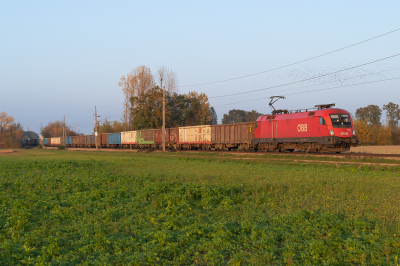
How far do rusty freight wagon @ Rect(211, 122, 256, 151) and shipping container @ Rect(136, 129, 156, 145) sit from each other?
49.4 ft

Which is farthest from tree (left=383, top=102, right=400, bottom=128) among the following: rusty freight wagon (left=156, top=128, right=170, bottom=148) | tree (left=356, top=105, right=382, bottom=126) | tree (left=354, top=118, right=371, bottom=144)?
rusty freight wagon (left=156, top=128, right=170, bottom=148)

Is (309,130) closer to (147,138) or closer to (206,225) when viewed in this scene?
(206,225)

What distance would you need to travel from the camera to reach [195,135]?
45219mm

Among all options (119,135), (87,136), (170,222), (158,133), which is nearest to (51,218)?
(170,222)

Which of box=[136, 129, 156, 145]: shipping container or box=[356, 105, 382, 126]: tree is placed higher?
box=[356, 105, 382, 126]: tree

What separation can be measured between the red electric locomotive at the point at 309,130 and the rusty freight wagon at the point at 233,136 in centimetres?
201

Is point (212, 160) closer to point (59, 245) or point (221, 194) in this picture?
point (221, 194)

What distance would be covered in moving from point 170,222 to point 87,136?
75.8m

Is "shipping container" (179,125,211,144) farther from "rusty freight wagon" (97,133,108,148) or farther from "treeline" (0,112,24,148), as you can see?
"treeline" (0,112,24,148)

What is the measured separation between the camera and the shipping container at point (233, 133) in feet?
121

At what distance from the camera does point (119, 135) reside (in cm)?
6738

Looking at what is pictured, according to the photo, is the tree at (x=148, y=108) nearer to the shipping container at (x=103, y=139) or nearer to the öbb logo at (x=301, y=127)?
the shipping container at (x=103, y=139)

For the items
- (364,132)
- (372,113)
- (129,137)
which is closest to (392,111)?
(372,113)

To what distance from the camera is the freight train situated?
89.1 feet
